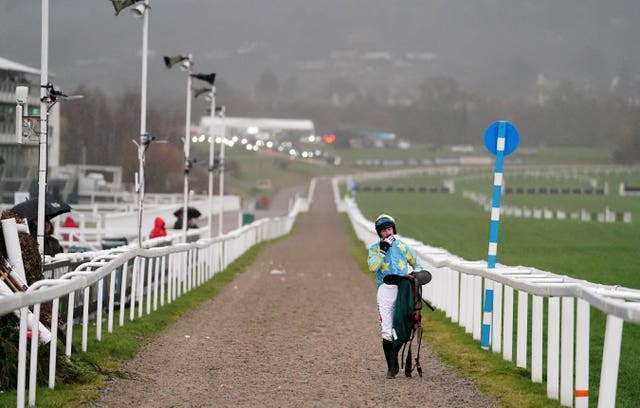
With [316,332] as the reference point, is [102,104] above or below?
above

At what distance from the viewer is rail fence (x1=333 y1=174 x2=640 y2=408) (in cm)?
728

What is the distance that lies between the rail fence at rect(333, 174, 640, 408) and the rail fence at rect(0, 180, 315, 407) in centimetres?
349

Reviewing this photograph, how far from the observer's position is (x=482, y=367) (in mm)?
11258

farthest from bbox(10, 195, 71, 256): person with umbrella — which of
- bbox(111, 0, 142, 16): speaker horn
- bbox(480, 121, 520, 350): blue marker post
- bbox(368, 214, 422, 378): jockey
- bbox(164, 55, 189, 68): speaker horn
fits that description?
bbox(164, 55, 189, 68): speaker horn

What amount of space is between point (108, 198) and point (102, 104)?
1807 cm

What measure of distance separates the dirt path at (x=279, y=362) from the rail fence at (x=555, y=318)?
649mm

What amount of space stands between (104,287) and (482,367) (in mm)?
5517

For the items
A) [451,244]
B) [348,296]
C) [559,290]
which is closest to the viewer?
[559,290]

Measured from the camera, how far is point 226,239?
28.6 meters

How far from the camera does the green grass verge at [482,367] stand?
371 inches

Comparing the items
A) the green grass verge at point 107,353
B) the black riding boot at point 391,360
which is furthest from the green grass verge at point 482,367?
the green grass verge at point 107,353

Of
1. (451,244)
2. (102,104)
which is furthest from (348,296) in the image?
(102,104)

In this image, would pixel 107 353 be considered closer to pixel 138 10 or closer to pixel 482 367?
pixel 482 367

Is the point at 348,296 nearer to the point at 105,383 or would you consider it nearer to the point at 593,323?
the point at 593,323
